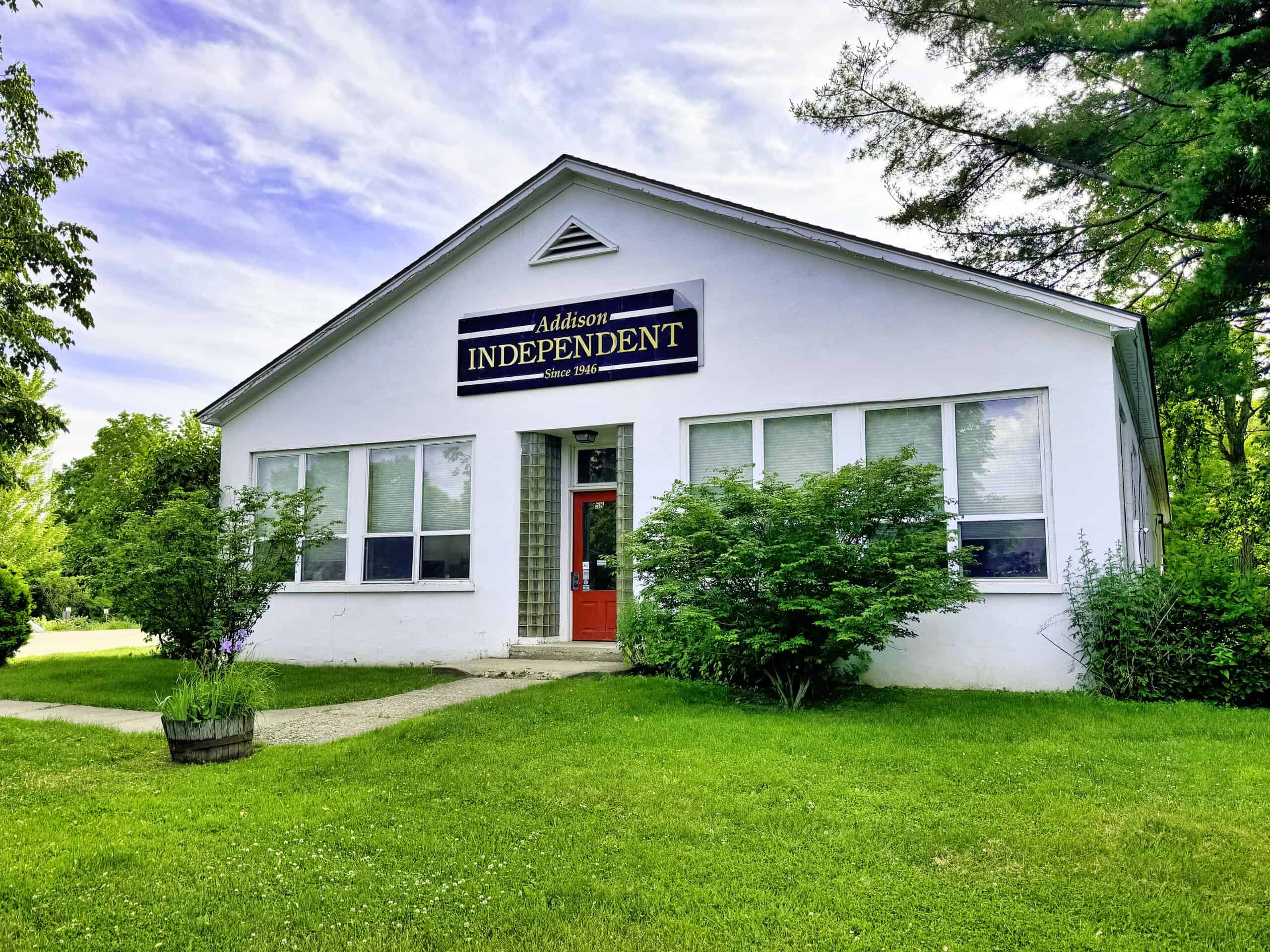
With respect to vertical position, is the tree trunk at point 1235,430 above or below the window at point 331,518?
above

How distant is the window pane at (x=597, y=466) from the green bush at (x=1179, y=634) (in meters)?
6.57

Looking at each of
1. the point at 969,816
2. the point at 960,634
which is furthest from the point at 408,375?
the point at 969,816

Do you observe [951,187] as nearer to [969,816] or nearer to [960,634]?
[960,634]

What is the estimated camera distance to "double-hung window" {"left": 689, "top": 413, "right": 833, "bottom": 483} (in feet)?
→ 36.0

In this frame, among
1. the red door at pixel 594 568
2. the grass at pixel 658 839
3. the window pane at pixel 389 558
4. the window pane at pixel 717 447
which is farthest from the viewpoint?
the window pane at pixel 389 558

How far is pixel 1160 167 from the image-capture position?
14.3m

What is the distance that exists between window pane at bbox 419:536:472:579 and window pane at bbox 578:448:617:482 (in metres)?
1.99

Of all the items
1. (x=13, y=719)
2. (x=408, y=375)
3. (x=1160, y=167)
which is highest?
(x=1160, y=167)

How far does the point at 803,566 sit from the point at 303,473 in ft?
30.7

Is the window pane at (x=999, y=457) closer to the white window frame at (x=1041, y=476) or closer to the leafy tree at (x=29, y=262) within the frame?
the white window frame at (x=1041, y=476)

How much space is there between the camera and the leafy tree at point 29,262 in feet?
46.9

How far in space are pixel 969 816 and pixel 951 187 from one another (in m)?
15.2

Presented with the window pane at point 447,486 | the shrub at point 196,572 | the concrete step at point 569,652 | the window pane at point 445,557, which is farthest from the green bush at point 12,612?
the concrete step at point 569,652

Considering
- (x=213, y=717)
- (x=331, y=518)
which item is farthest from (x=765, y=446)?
(x=331, y=518)
